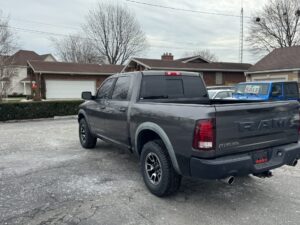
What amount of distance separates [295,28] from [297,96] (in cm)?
2644

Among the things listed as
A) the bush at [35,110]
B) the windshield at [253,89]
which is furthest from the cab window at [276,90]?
the bush at [35,110]

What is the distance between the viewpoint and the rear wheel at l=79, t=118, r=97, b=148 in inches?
273

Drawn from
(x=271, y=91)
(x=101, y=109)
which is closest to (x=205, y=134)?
(x=101, y=109)

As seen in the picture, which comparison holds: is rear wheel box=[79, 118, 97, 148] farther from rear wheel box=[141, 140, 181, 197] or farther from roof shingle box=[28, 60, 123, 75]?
roof shingle box=[28, 60, 123, 75]

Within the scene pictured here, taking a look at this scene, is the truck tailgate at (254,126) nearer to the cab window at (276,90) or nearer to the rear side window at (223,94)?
the cab window at (276,90)

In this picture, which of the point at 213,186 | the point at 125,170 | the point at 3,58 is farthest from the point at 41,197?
the point at 3,58

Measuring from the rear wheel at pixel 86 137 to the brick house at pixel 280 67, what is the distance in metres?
17.4

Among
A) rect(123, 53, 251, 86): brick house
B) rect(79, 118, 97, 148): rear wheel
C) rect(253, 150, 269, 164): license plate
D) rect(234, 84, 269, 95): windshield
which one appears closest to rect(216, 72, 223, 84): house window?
rect(123, 53, 251, 86): brick house

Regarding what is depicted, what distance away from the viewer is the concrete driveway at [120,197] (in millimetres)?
3462

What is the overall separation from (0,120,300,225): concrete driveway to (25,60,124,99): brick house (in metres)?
22.6

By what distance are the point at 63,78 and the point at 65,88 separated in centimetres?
103

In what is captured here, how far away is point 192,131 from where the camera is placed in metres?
3.28

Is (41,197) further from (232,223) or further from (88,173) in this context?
(232,223)

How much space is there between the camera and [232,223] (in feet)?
10.9
